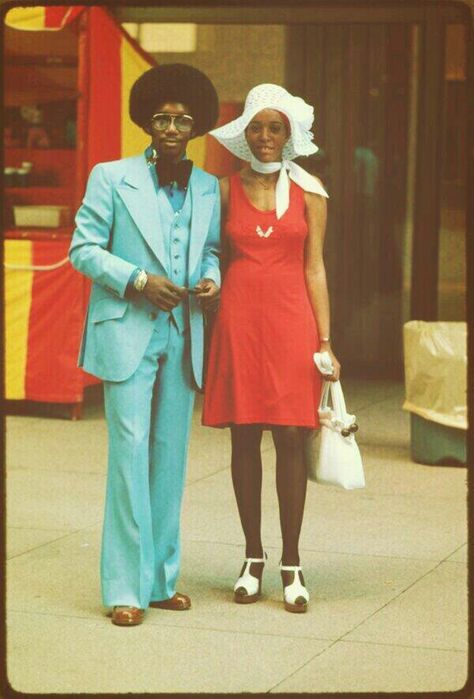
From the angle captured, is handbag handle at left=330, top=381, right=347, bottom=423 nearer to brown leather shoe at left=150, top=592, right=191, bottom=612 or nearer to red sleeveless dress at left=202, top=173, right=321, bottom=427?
red sleeveless dress at left=202, top=173, right=321, bottom=427

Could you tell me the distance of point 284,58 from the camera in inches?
413

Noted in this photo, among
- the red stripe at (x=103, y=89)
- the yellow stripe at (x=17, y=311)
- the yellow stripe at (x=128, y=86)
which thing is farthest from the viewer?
the yellow stripe at (x=128, y=86)

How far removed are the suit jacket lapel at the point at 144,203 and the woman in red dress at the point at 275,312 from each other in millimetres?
335

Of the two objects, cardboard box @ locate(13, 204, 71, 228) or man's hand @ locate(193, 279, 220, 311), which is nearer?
man's hand @ locate(193, 279, 220, 311)

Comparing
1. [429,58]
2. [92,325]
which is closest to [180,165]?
[92,325]

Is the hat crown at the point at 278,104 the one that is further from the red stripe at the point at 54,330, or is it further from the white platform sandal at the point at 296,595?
the red stripe at the point at 54,330

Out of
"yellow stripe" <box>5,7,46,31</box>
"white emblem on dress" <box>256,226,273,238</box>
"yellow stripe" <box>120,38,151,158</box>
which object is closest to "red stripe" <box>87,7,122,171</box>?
"yellow stripe" <box>120,38,151,158</box>

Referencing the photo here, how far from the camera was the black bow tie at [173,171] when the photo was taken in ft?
16.3

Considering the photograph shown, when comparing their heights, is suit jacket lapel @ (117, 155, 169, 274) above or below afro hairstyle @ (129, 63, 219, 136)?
below

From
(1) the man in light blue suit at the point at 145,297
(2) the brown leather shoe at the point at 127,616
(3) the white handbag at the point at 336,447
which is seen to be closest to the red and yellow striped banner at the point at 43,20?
(1) the man in light blue suit at the point at 145,297

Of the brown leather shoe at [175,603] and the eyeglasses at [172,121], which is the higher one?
the eyeglasses at [172,121]

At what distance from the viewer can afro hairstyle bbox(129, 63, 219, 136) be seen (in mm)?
4848

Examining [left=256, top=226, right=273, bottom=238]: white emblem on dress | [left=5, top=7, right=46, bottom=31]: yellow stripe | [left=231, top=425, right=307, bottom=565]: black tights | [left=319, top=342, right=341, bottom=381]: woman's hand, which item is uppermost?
[left=5, top=7, right=46, bottom=31]: yellow stripe

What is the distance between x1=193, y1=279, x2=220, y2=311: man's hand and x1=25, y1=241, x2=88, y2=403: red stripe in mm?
3975
